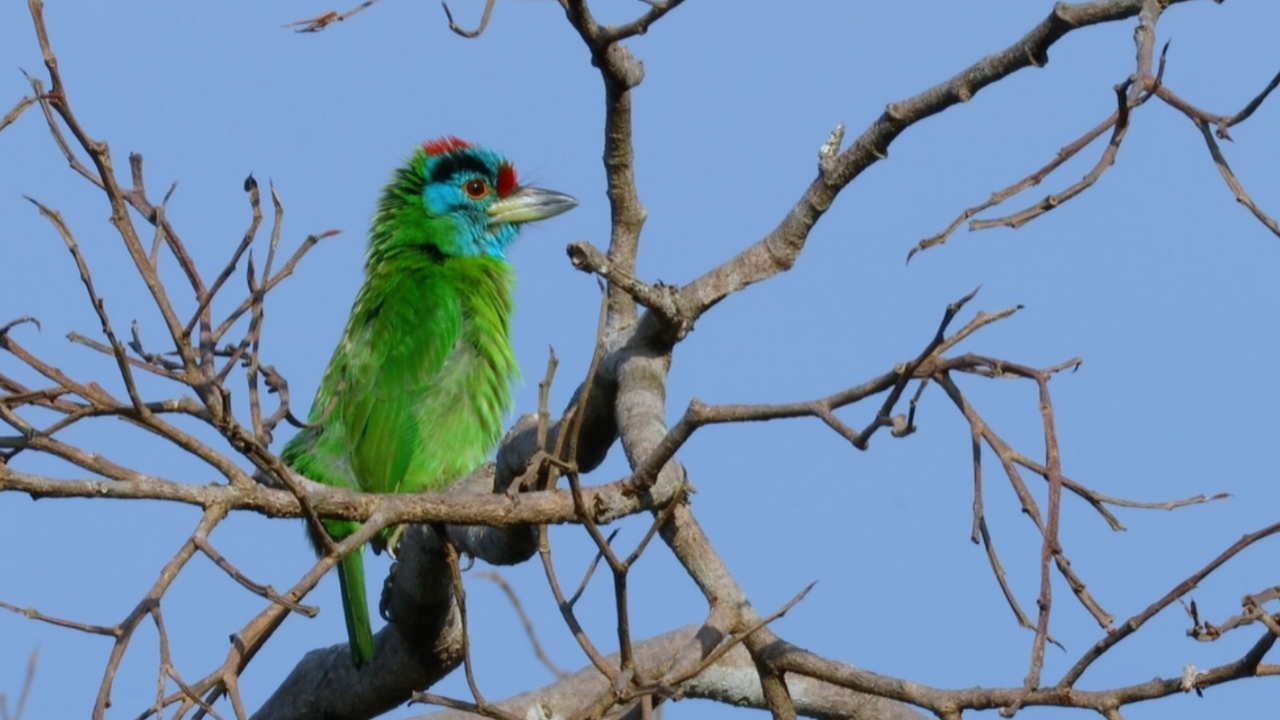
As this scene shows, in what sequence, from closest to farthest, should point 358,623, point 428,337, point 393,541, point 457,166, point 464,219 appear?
point 358,623, point 393,541, point 428,337, point 464,219, point 457,166

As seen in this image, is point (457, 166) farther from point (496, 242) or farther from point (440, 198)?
point (496, 242)

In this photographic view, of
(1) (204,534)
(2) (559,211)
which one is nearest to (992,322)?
(1) (204,534)

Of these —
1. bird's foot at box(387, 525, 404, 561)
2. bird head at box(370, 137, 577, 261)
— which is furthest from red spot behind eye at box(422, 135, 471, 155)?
bird's foot at box(387, 525, 404, 561)

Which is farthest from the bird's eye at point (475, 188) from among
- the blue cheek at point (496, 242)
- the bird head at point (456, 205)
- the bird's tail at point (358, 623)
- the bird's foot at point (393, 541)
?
the bird's tail at point (358, 623)

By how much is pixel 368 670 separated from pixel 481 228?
88.5 inches

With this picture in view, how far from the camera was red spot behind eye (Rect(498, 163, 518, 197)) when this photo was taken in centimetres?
641

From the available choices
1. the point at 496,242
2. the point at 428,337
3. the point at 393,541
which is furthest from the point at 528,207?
the point at 393,541

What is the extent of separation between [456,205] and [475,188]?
0.36 feet

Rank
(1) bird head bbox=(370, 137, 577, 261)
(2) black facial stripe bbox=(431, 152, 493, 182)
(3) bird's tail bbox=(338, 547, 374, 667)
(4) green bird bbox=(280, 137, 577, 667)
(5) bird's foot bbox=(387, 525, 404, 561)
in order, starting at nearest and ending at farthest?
(3) bird's tail bbox=(338, 547, 374, 667) < (5) bird's foot bbox=(387, 525, 404, 561) < (4) green bird bbox=(280, 137, 577, 667) < (1) bird head bbox=(370, 137, 577, 261) < (2) black facial stripe bbox=(431, 152, 493, 182)

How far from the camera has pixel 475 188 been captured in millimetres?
6348

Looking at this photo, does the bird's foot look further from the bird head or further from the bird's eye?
the bird's eye

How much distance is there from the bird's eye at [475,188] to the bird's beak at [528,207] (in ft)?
0.24

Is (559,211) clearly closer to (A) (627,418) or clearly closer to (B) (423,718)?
(B) (423,718)

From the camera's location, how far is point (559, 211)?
636cm
